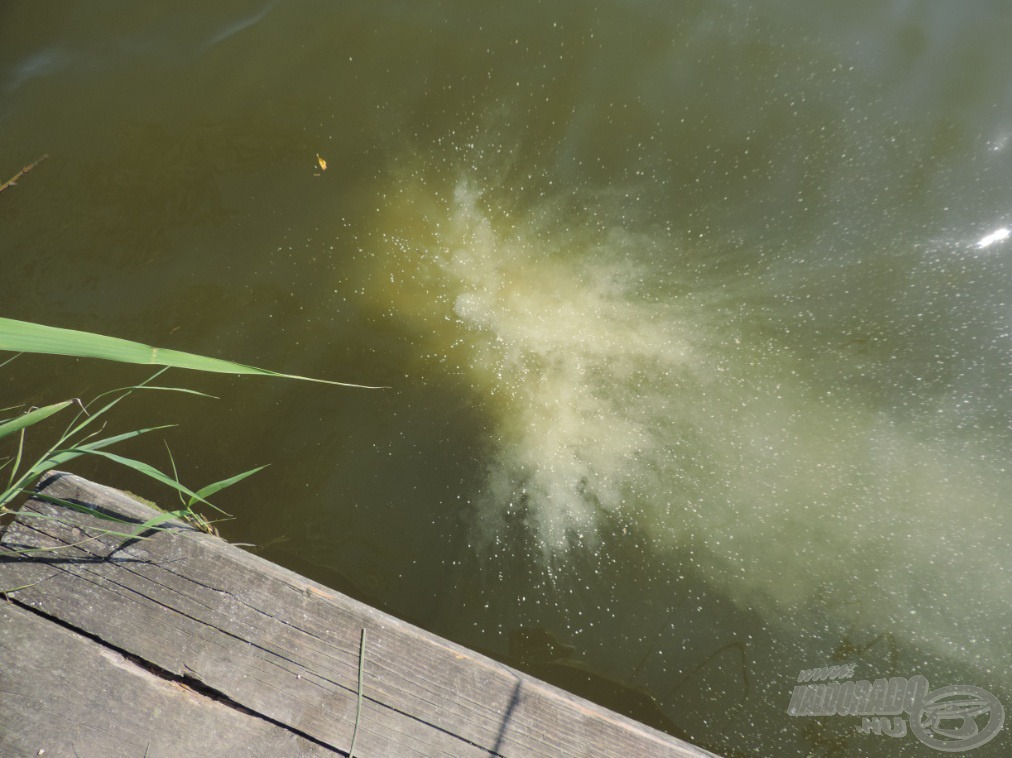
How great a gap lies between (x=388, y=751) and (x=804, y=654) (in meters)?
1.23

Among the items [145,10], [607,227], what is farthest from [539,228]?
[145,10]

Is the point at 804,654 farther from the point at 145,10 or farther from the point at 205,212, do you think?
the point at 145,10

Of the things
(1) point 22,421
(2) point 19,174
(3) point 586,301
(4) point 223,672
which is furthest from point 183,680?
(2) point 19,174

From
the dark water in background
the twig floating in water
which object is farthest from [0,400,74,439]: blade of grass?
the twig floating in water

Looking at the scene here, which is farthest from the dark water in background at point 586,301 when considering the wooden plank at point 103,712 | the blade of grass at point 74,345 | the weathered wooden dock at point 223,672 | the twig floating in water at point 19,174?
the blade of grass at point 74,345

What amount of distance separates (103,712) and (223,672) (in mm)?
243

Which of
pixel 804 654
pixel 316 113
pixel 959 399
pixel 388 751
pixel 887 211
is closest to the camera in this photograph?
pixel 388 751

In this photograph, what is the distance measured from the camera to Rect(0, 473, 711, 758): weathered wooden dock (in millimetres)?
1377

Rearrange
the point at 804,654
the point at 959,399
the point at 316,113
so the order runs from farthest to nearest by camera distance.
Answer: the point at 316,113 < the point at 959,399 < the point at 804,654

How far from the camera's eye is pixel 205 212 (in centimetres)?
252

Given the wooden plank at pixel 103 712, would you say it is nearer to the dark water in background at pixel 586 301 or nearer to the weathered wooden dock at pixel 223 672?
the weathered wooden dock at pixel 223 672

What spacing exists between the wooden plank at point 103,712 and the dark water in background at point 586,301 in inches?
29.8

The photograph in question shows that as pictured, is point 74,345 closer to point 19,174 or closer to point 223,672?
point 223,672

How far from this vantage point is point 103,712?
1377 mm
